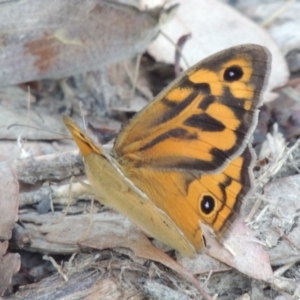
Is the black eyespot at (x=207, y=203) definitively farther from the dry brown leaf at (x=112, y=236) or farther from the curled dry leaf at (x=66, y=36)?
the curled dry leaf at (x=66, y=36)

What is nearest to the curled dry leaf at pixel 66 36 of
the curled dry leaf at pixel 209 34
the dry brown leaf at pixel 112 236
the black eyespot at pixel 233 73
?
the curled dry leaf at pixel 209 34

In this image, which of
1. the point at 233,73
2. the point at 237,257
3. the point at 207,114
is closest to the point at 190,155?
the point at 207,114

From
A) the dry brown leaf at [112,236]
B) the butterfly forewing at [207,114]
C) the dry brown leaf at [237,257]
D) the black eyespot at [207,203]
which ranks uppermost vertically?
the butterfly forewing at [207,114]

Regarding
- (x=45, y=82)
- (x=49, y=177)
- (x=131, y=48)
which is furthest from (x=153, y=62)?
(x=49, y=177)

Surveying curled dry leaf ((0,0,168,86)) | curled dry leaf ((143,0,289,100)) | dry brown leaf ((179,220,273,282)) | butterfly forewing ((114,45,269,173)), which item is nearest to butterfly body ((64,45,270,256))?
butterfly forewing ((114,45,269,173))

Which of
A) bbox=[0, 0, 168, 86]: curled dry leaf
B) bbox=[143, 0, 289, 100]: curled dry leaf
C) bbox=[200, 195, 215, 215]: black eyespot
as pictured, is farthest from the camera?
bbox=[143, 0, 289, 100]: curled dry leaf

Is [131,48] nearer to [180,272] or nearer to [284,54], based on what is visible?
[284,54]

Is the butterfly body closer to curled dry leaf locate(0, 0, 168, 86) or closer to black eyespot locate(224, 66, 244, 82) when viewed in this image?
black eyespot locate(224, 66, 244, 82)

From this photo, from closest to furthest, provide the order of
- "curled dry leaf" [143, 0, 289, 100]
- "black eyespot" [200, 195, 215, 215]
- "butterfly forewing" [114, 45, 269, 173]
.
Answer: "butterfly forewing" [114, 45, 269, 173] < "black eyespot" [200, 195, 215, 215] < "curled dry leaf" [143, 0, 289, 100]
